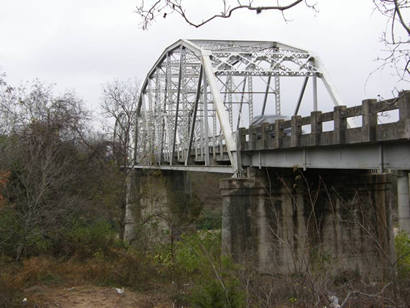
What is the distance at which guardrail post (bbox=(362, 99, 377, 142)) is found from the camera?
10.3m

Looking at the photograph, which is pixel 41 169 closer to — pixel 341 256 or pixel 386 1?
pixel 341 256

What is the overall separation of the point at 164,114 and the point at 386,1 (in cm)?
2869

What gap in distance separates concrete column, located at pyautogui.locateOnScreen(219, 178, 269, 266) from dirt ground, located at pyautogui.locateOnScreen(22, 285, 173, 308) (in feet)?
17.4

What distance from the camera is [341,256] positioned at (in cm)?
1642

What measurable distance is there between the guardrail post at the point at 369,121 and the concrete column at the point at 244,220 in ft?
19.7

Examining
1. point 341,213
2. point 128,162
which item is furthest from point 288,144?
point 128,162

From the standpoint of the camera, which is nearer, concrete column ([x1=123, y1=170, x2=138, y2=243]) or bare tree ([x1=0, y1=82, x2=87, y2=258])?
bare tree ([x1=0, y1=82, x2=87, y2=258])

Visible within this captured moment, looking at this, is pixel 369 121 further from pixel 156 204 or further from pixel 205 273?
pixel 156 204

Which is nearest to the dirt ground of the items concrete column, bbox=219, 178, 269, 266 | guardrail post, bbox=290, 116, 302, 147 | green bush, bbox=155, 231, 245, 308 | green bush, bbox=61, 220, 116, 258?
green bush, bbox=155, 231, 245, 308

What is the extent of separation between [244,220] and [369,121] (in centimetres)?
657

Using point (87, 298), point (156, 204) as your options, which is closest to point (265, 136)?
point (87, 298)

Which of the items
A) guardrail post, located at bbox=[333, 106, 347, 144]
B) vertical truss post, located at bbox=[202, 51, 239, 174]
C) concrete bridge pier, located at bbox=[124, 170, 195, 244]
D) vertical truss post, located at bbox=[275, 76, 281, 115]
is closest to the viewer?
guardrail post, located at bbox=[333, 106, 347, 144]

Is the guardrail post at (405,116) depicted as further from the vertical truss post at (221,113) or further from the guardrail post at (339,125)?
the vertical truss post at (221,113)

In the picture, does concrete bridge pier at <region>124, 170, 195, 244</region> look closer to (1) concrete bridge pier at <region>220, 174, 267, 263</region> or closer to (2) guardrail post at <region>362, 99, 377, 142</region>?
(1) concrete bridge pier at <region>220, 174, 267, 263</region>
